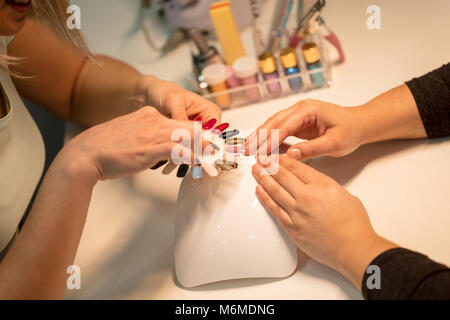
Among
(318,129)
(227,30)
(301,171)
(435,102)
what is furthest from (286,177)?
(227,30)

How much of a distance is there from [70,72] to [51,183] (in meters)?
0.41

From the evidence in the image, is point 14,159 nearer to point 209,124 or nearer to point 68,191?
point 68,191

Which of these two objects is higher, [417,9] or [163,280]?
[417,9]

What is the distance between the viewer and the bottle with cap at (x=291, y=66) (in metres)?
0.81

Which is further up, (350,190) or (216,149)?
(216,149)

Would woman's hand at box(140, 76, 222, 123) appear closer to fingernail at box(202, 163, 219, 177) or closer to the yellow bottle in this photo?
fingernail at box(202, 163, 219, 177)

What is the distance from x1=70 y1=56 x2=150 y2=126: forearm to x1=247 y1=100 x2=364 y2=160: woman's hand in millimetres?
273

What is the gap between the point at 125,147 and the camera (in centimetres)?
55

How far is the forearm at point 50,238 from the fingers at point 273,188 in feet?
0.75

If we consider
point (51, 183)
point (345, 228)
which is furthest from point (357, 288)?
point (51, 183)

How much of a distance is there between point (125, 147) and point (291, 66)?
41cm

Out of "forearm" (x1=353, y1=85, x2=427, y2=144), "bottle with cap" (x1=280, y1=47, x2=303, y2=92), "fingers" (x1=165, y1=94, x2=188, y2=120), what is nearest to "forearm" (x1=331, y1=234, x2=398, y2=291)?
"forearm" (x1=353, y1=85, x2=427, y2=144)

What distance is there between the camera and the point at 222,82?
86cm
